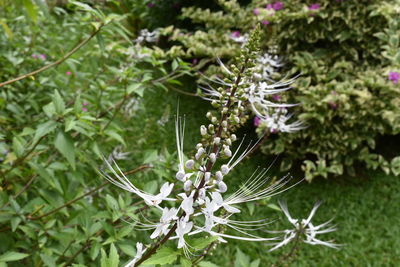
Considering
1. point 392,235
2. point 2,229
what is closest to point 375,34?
point 392,235

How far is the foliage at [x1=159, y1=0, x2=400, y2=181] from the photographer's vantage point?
424cm

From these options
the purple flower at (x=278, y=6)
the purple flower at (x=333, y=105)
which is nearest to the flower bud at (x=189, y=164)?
the purple flower at (x=333, y=105)

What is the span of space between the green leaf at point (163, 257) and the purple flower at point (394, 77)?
12.4ft

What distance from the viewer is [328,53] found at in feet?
16.2

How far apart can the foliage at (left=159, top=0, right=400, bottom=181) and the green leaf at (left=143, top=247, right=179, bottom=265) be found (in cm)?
323

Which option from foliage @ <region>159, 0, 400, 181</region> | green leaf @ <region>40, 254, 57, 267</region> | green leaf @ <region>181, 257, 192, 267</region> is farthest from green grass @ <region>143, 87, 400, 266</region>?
green leaf @ <region>181, 257, 192, 267</region>

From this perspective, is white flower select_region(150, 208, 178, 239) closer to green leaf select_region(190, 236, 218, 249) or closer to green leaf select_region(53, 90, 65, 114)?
green leaf select_region(190, 236, 218, 249)

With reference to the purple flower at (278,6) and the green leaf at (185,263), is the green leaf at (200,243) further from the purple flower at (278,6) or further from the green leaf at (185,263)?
the purple flower at (278,6)

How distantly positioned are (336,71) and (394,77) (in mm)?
708

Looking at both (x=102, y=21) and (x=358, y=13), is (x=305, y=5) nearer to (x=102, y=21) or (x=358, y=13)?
(x=358, y=13)

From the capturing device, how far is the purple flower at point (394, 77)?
406cm

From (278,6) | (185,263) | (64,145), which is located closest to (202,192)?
(185,263)

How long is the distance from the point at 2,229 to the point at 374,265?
3.38 meters

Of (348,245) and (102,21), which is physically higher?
(102,21)
